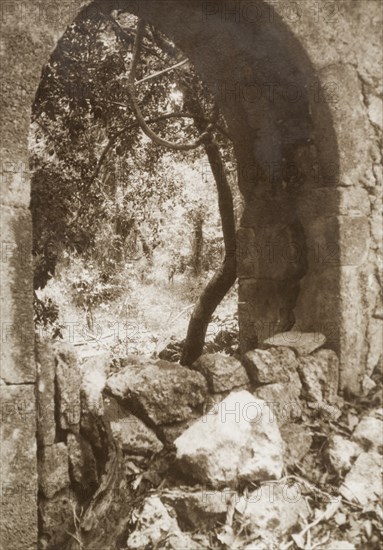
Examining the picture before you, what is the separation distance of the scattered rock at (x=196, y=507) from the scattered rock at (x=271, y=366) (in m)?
0.62

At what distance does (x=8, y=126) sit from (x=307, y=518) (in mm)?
1930

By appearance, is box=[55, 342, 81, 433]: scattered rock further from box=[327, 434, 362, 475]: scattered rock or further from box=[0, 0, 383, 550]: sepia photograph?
box=[327, 434, 362, 475]: scattered rock

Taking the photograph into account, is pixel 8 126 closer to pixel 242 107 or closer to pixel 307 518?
pixel 242 107

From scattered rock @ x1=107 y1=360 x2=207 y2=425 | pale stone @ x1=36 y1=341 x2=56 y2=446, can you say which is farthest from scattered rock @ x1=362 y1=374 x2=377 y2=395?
pale stone @ x1=36 y1=341 x2=56 y2=446

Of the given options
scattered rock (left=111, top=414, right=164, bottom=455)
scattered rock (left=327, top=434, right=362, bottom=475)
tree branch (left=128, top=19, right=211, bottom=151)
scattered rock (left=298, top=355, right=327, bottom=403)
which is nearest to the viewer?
scattered rock (left=111, top=414, right=164, bottom=455)

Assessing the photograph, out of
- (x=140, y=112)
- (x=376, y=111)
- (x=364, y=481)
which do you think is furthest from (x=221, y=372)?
(x=140, y=112)

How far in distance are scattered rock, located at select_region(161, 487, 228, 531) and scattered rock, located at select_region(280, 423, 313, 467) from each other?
1.40 feet

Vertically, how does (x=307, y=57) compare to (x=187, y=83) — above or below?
below

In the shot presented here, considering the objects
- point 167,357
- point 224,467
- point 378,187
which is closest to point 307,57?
point 378,187

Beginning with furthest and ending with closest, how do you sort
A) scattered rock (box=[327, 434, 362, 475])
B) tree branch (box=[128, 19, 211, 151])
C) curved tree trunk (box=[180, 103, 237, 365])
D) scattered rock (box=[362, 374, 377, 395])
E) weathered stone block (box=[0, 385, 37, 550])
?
curved tree trunk (box=[180, 103, 237, 365]) → tree branch (box=[128, 19, 211, 151]) → scattered rock (box=[362, 374, 377, 395]) → scattered rock (box=[327, 434, 362, 475]) → weathered stone block (box=[0, 385, 37, 550])

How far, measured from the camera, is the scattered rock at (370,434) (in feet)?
8.69

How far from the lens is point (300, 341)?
2.89m

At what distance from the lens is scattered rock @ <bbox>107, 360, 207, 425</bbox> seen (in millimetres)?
2297

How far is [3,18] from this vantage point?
1.88 metres
